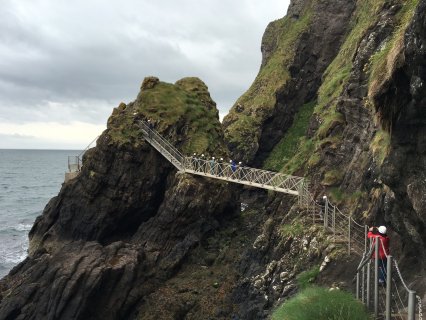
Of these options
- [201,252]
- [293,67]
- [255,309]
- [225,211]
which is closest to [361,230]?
[255,309]

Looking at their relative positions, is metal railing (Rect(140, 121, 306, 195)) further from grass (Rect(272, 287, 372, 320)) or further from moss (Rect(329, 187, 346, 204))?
grass (Rect(272, 287, 372, 320))

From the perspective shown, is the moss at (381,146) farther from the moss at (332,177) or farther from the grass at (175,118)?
the grass at (175,118)

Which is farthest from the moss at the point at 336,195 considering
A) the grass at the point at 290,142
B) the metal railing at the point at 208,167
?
the grass at the point at 290,142

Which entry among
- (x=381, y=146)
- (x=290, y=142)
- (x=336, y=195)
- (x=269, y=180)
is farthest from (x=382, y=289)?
(x=290, y=142)

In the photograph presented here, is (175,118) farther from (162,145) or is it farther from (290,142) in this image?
(290,142)

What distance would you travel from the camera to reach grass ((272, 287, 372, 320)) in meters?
8.41

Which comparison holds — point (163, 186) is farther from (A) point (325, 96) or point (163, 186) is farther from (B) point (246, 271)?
(A) point (325, 96)

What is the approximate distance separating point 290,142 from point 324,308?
141 ft

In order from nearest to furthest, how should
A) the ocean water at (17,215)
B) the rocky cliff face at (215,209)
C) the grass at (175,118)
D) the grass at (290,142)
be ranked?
the rocky cliff face at (215,209), the grass at (175,118), the ocean water at (17,215), the grass at (290,142)

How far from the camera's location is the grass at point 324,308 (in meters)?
8.41

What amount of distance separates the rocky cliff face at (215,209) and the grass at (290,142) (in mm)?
6526

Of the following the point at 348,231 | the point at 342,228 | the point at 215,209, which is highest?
the point at 348,231

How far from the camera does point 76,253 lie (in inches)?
975

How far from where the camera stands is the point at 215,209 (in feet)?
103
